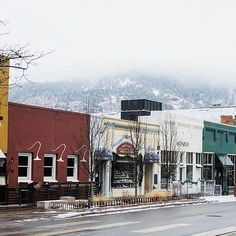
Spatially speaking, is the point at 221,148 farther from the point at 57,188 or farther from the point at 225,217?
the point at 225,217

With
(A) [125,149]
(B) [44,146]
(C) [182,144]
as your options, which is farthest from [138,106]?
(B) [44,146]

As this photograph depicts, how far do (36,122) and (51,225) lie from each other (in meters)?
11.4

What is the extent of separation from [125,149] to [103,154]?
11.8 feet

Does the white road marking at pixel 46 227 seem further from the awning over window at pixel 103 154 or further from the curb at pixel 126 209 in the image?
the awning over window at pixel 103 154

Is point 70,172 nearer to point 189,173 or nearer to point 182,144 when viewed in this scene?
point 182,144

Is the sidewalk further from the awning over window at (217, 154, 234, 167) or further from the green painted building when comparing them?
the awning over window at (217, 154, 234, 167)

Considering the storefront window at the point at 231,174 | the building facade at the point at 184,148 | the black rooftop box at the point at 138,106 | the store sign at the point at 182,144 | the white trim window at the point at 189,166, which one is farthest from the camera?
the black rooftop box at the point at 138,106

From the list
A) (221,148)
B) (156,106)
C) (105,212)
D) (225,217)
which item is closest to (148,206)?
(105,212)

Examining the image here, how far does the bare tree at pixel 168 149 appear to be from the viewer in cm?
3944

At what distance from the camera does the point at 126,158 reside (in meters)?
37.9

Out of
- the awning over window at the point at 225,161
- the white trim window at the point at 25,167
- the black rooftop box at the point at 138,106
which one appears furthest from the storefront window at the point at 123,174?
the black rooftop box at the point at 138,106

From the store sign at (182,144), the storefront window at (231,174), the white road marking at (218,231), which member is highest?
the store sign at (182,144)

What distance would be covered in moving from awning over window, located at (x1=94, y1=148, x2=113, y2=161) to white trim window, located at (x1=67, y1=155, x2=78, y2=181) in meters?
1.54

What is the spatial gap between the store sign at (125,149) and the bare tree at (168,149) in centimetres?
283
